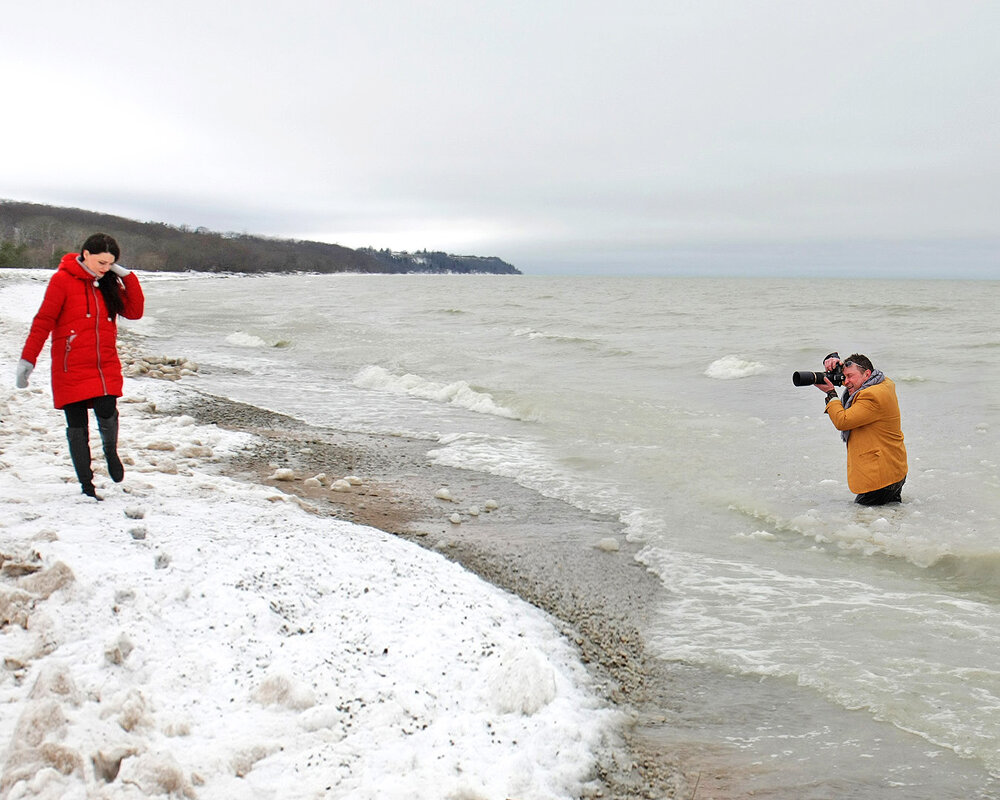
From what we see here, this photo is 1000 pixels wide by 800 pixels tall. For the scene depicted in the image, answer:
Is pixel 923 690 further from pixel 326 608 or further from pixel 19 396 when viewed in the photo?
pixel 19 396

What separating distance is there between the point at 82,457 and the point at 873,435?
6.53 metres

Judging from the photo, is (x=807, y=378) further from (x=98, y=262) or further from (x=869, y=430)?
(x=98, y=262)

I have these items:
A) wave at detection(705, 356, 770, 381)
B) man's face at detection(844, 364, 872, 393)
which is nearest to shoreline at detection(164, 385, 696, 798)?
man's face at detection(844, 364, 872, 393)

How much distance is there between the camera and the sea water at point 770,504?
3.55m

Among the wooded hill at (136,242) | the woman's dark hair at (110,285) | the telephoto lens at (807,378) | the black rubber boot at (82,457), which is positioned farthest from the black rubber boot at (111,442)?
the wooded hill at (136,242)

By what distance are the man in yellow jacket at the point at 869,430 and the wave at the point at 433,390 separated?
215 inches

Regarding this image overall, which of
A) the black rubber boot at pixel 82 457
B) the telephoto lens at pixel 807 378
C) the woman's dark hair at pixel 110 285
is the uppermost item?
the woman's dark hair at pixel 110 285

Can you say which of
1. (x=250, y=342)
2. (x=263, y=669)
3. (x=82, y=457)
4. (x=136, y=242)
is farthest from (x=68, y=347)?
(x=136, y=242)

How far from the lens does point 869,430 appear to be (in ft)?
22.0

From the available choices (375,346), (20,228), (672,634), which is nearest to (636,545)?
(672,634)

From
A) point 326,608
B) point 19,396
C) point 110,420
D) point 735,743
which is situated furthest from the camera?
point 19,396

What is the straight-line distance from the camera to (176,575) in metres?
3.82

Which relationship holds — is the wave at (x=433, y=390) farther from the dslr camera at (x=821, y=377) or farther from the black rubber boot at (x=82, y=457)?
the black rubber boot at (x=82, y=457)

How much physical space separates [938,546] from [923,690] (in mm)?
2499
